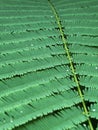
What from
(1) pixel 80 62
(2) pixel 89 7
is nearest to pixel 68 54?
(1) pixel 80 62

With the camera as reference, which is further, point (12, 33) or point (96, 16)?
point (96, 16)

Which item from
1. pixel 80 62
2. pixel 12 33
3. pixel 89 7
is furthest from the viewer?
pixel 89 7

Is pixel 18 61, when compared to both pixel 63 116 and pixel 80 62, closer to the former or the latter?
pixel 80 62

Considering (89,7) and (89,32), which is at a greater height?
(89,7)

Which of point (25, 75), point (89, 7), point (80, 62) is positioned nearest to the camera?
point (25, 75)

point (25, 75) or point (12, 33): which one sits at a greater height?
point (12, 33)

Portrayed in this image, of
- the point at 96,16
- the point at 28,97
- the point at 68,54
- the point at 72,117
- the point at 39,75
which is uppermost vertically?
the point at 96,16

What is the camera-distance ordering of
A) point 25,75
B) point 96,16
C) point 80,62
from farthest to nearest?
point 96,16, point 80,62, point 25,75

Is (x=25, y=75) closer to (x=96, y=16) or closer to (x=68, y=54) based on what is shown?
(x=68, y=54)

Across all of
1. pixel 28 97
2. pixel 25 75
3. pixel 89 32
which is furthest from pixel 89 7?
pixel 28 97
